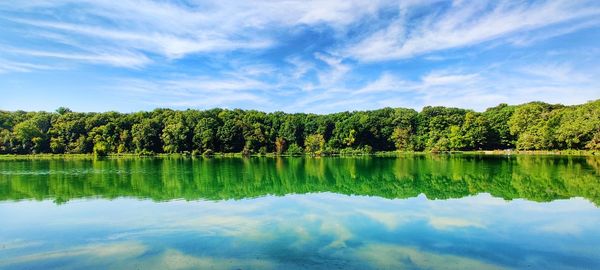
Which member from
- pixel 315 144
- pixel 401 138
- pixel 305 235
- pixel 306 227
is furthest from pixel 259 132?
pixel 305 235

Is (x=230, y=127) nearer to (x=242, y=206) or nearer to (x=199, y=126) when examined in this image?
(x=199, y=126)

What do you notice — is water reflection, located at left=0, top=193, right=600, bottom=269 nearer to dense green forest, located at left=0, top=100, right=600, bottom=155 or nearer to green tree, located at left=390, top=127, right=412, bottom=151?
dense green forest, located at left=0, top=100, right=600, bottom=155

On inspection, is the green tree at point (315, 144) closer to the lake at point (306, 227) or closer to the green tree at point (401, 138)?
the green tree at point (401, 138)

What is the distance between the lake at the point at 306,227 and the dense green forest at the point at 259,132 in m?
51.1

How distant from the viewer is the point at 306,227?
12.6 m

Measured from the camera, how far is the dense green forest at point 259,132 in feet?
234

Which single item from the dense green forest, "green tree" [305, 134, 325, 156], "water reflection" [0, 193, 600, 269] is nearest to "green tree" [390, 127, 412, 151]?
the dense green forest

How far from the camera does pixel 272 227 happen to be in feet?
41.6

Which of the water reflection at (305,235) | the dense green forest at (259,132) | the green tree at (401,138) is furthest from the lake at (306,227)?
the green tree at (401,138)

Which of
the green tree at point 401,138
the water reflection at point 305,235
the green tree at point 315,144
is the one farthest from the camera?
the green tree at point 401,138

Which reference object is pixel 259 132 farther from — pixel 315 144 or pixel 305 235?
pixel 305 235

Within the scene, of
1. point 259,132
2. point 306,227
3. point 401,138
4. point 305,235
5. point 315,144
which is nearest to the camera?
point 305,235

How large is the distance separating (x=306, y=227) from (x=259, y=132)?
212 feet

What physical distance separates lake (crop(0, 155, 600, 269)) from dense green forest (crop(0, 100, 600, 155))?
5112 centimetres
